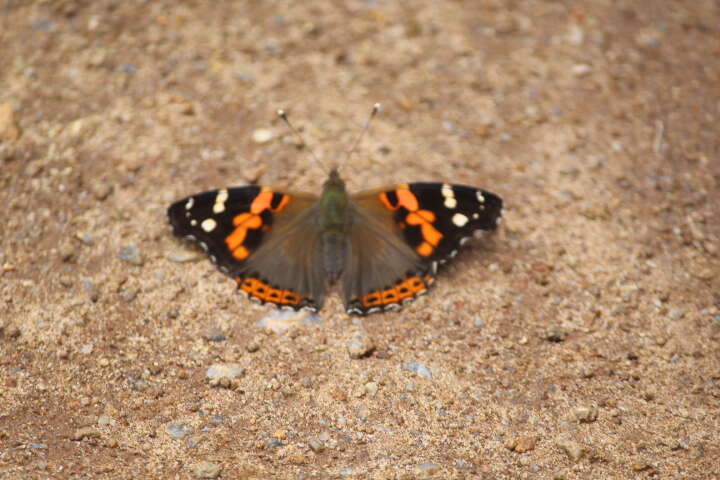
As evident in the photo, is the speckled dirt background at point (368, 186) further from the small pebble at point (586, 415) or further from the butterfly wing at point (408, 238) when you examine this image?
the butterfly wing at point (408, 238)

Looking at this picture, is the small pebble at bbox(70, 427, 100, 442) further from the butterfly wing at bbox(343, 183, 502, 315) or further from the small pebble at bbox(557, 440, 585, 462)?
the small pebble at bbox(557, 440, 585, 462)

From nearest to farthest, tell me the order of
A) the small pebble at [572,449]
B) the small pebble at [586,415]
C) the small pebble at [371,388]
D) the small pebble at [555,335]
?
the small pebble at [572,449]
the small pebble at [586,415]
the small pebble at [371,388]
the small pebble at [555,335]

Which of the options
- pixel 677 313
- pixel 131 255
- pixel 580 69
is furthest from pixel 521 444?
pixel 580 69

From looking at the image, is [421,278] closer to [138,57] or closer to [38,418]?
[38,418]

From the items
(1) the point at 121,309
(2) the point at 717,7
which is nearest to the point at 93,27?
(1) the point at 121,309

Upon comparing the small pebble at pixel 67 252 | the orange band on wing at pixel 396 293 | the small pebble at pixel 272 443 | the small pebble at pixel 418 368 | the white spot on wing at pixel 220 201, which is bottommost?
the small pebble at pixel 418 368

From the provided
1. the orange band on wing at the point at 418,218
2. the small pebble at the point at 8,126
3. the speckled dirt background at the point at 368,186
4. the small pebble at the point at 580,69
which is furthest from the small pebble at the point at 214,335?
the small pebble at the point at 580,69

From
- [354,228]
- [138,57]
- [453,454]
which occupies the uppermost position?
[138,57]
